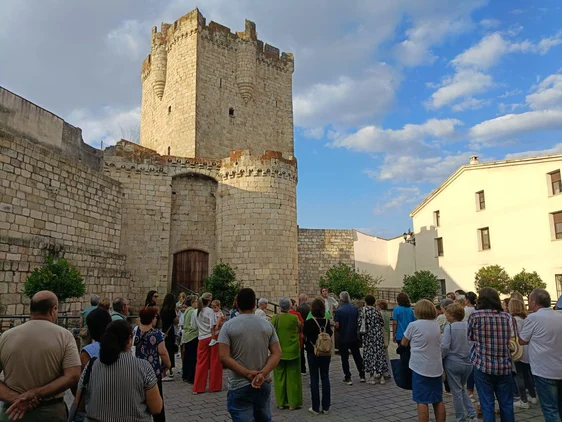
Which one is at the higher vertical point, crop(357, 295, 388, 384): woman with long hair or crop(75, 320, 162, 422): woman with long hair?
crop(75, 320, 162, 422): woman with long hair

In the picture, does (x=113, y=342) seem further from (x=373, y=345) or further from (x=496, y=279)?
(x=496, y=279)

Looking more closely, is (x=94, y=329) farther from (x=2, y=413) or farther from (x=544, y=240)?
(x=544, y=240)

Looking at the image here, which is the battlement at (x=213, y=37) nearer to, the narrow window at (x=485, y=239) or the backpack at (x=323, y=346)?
the narrow window at (x=485, y=239)

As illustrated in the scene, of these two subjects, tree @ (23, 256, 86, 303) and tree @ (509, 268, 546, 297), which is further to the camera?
tree @ (509, 268, 546, 297)

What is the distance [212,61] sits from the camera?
2269 cm

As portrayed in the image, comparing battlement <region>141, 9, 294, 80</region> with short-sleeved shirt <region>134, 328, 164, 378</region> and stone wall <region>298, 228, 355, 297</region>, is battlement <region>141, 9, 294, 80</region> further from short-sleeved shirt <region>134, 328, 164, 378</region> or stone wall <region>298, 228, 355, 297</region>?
short-sleeved shirt <region>134, 328, 164, 378</region>

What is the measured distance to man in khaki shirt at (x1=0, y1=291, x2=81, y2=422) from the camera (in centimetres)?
299

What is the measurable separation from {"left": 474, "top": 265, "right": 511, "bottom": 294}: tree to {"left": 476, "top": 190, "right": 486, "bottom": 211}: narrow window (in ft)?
15.2

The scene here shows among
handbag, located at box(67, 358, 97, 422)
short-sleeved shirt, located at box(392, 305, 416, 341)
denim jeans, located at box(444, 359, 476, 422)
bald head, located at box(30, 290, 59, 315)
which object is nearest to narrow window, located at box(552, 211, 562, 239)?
short-sleeved shirt, located at box(392, 305, 416, 341)

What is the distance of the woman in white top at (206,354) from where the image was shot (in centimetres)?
700

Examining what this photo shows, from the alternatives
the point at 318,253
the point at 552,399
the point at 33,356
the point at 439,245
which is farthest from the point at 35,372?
the point at 439,245

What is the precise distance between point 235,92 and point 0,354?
21.9m

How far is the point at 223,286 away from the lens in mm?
15836

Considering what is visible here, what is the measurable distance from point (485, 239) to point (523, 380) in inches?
770
